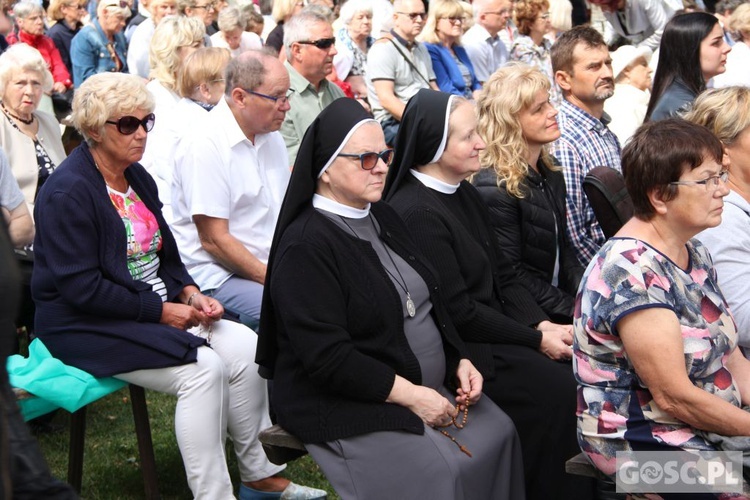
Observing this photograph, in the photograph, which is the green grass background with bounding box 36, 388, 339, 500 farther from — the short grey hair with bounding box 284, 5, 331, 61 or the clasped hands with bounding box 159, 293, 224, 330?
the short grey hair with bounding box 284, 5, 331, 61

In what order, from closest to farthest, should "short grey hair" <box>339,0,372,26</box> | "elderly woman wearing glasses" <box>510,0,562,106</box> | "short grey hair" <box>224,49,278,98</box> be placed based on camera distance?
"short grey hair" <box>224,49,278,98</box>
"short grey hair" <box>339,0,372,26</box>
"elderly woman wearing glasses" <box>510,0,562,106</box>

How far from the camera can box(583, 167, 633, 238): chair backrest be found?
4.33 meters

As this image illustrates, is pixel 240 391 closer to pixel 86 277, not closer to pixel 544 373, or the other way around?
pixel 86 277

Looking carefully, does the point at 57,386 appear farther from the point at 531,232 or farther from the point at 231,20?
the point at 231,20

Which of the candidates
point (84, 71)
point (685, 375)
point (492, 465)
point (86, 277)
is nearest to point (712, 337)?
point (685, 375)

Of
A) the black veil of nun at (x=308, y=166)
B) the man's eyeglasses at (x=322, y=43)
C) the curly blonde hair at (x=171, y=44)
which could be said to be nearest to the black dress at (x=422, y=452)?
the black veil of nun at (x=308, y=166)

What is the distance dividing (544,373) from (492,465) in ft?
2.10

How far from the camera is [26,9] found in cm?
945

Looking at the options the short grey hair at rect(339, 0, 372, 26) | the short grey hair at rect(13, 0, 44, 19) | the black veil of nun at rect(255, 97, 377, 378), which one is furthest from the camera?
the short grey hair at rect(13, 0, 44, 19)

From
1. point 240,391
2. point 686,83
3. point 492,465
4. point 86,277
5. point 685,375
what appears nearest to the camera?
point 685,375

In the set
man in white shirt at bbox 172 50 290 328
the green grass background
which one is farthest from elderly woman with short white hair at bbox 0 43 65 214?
the green grass background

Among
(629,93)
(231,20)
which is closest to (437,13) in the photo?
(231,20)

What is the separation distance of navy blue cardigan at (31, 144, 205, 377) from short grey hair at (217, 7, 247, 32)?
5.16 metres

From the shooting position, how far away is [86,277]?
3891 mm
